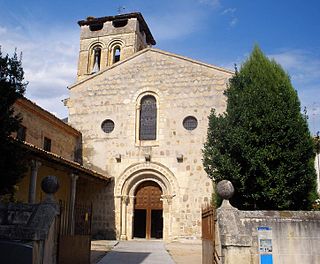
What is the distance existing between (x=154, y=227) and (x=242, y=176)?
32.0 ft

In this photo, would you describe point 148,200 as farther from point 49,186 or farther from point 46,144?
point 49,186

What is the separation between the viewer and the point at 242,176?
459 inches

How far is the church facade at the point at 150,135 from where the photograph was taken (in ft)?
58.4

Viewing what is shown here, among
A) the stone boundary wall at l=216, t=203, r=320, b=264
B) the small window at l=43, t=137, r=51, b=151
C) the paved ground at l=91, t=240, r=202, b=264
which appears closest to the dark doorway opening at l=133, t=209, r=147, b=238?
the paved ground at l=91, t=240, r=202, b=264

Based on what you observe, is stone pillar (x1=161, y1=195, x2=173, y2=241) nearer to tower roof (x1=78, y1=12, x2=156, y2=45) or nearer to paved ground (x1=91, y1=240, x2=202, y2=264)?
paved ground (x1=91, y1=240, x2=202, y2=264)

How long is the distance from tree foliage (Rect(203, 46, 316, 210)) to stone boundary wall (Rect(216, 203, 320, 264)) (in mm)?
2772

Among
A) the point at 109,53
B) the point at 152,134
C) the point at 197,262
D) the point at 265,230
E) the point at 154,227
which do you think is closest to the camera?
the point at 265,230

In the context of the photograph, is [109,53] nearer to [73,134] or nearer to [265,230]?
[73,134]

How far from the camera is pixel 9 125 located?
8.10 meters

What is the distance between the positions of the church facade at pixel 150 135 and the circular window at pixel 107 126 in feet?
0.17

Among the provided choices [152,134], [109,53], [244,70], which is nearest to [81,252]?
[244,70]

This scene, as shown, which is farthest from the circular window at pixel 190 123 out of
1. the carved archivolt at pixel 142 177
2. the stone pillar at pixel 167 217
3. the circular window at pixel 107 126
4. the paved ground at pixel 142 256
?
the paved ground at pixel 142 256

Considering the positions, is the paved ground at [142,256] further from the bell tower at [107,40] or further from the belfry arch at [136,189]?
the bell tower at [107,40]

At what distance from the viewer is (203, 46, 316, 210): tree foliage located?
37.3ft
